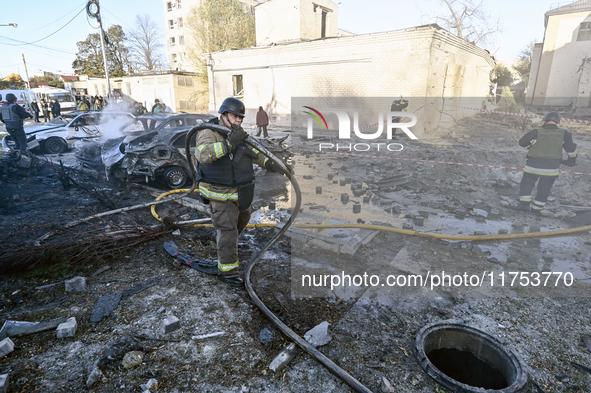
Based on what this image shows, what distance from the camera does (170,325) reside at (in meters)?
2.74

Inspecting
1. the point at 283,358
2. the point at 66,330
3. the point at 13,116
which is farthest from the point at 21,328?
the point at 13,116

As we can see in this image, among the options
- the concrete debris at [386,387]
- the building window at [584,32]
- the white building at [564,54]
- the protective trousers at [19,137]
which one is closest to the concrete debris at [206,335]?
the concrete debris at [386,387]

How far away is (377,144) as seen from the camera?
12250 millimetres

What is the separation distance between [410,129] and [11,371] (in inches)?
553

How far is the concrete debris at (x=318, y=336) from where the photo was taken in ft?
8.60

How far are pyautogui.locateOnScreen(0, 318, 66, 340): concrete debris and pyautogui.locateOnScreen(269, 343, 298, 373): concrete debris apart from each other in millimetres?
2009

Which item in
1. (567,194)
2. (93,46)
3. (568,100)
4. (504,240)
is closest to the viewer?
(504,240)

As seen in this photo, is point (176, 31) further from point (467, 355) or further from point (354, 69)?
point (467, 355)

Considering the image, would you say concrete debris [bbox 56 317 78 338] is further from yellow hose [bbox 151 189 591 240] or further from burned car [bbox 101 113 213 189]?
burned car [bbox 101 113 213 189]

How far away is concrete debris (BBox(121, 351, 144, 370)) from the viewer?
7.83 feet

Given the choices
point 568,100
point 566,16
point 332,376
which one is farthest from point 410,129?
point 566,16

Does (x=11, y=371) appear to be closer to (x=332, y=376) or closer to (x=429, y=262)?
(x=332, y=376)

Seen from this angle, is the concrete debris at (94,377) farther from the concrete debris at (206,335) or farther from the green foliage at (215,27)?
the green foliage at (215,27)

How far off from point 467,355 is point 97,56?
47.1 m
